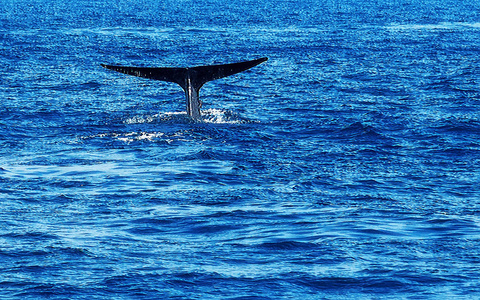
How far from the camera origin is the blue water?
1386 cm

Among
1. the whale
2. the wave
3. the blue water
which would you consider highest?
the wave

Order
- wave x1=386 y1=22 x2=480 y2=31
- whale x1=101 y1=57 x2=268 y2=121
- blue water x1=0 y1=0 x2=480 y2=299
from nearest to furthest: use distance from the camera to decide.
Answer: blue water x1=0 y1=0 x2=480 y2=299 < whale x1=101 y1=57 x2=268 y2=121 < wave x1=386 y1=22 x2=480 y2=31

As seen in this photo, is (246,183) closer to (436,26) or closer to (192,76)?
(192,76)

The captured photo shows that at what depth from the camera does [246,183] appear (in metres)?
19.9

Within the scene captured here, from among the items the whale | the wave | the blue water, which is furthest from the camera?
the wave

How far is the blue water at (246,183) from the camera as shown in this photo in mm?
13859

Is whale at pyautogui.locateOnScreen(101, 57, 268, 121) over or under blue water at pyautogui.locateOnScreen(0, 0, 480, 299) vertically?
over

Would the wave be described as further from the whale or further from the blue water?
the whale

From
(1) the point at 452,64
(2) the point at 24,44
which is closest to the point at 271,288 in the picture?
(1) the point at 452,64

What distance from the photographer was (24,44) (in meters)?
54.2

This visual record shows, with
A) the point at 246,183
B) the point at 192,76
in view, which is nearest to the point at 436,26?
the point at 192,76

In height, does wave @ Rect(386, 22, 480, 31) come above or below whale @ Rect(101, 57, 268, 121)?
above

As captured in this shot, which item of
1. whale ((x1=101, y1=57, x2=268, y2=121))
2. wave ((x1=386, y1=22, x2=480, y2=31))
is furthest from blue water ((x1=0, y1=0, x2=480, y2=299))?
wave ((x1=386, y1=22, x2=480, y2=31))

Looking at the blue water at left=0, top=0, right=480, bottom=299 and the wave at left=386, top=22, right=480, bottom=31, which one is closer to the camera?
the blue water at left=0, top=0, right=480, bottom=299
